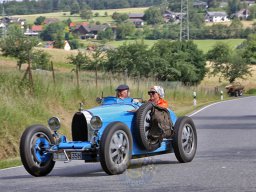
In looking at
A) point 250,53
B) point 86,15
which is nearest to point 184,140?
point 250,53

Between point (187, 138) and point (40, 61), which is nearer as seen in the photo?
point (187, 138)

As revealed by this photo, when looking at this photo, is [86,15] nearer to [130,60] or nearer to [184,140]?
[130,60]

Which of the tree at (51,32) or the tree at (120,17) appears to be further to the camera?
the tree at (120,17)

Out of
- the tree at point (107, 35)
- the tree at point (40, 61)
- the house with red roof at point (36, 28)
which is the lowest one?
the tree at point (107, 35)

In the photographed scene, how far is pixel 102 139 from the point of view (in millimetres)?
13219

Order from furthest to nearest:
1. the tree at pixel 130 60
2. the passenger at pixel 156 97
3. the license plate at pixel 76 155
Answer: the tree at pixel 130 60, the passenger at pixel 156 97, the license plate at pixel 76 155

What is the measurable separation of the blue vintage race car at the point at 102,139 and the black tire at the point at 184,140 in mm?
101

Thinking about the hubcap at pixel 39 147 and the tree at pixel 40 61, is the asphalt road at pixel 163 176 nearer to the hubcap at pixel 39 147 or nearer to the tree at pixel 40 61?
the hubcap at pixel 39 147

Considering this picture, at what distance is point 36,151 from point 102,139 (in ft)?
3.90

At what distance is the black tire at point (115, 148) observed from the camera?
43.2 feet

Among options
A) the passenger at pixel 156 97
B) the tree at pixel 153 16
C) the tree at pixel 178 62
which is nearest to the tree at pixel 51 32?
the tree at pixel 178 62

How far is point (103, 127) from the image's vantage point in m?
13.8

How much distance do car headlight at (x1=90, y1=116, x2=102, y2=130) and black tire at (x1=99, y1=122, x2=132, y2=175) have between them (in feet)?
0.49

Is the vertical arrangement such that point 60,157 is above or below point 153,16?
above
